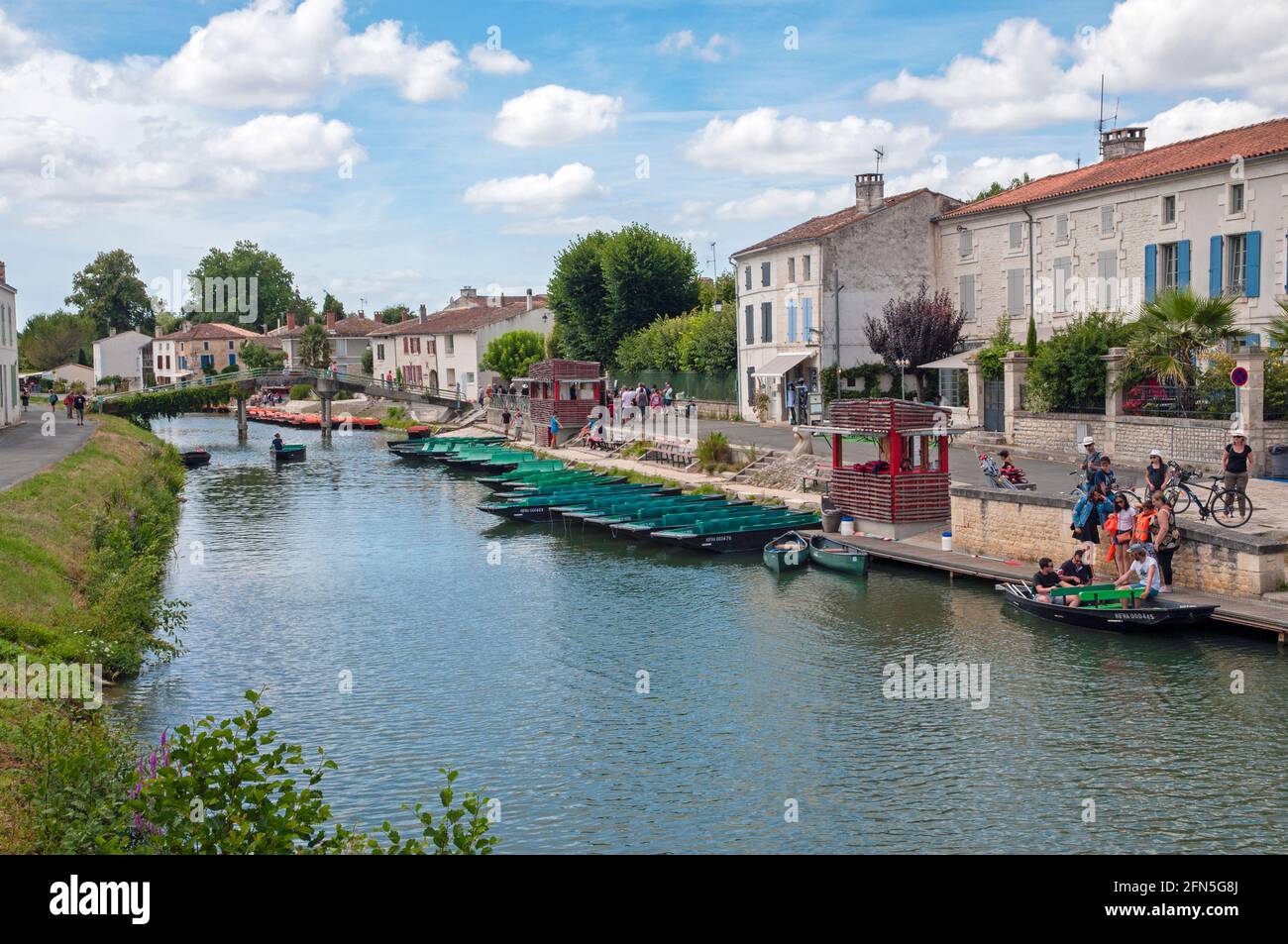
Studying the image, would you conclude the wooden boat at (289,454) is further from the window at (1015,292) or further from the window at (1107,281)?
the window at (1107,281)

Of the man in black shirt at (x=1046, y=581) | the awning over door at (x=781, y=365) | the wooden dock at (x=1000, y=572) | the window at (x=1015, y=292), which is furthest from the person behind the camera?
the awning over door at (x=781, y=365)

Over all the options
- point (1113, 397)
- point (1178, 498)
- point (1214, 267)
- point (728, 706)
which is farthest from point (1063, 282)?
point (728, 706)

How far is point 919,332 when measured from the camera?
5009cm

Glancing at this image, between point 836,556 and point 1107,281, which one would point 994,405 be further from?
point 836,556

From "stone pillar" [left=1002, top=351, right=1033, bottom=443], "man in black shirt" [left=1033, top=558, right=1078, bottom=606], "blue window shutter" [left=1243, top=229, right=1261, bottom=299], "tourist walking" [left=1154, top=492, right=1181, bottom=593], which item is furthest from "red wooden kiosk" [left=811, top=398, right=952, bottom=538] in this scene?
"blue window shutter" [left=1243, top=229, right=1261, bottom=299]

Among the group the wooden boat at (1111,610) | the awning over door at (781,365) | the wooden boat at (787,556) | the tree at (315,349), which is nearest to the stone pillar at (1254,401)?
the wooden boat at (1111,610)

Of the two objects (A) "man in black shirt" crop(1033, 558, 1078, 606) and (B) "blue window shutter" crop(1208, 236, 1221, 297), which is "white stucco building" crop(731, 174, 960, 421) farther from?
(A) "man in black shirt" crop(1033, 558, 1078, 606)

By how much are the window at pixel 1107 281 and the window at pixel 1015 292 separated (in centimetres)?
408

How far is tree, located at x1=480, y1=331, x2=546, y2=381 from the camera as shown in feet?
280

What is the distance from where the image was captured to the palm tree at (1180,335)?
1310 inches

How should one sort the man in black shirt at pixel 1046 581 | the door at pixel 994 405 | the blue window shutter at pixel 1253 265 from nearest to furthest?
the man in black shirt at pixel 1046 581 → the blue window shutter at pixel 1253 265 → the door at pixel 994 405

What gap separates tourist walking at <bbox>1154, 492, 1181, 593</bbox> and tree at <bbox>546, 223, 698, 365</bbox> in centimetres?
5317
